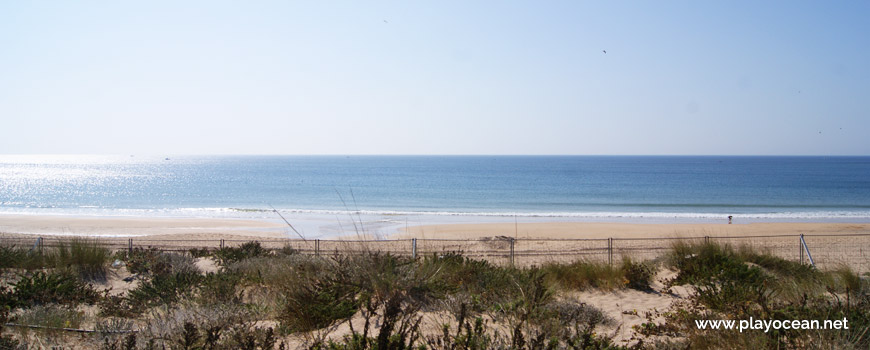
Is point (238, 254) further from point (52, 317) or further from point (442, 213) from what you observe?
point (442, 213)

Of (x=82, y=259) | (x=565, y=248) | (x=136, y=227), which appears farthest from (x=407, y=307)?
(x=136, y=227)

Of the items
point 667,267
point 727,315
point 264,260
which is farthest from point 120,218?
point 727,315

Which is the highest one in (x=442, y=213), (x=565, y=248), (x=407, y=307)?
(x=407, y=307)

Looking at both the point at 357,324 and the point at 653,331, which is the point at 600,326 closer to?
the point at 653,331

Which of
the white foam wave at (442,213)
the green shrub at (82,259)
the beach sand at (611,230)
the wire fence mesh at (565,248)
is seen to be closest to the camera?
the green shrub at (82,259)

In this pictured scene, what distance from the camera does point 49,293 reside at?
7.20 meters

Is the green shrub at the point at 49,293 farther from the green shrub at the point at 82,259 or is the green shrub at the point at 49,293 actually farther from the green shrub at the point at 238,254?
the green shrub at the point at 238,254

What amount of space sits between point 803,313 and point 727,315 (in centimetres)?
73

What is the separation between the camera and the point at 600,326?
Answer: 609 cm

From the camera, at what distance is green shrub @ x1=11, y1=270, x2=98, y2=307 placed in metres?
6.91

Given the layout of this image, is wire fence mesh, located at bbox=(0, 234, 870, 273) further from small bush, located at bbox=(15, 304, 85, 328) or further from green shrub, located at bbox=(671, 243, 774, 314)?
small bush, located at bbox=(15, 304, 85, 328)

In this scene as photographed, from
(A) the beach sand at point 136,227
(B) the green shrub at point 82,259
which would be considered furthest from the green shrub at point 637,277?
(A) the beach sand at point 136,227

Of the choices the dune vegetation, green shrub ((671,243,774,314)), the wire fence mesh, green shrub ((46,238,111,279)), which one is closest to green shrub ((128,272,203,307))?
the dune vegetation

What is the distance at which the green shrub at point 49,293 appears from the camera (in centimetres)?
691
